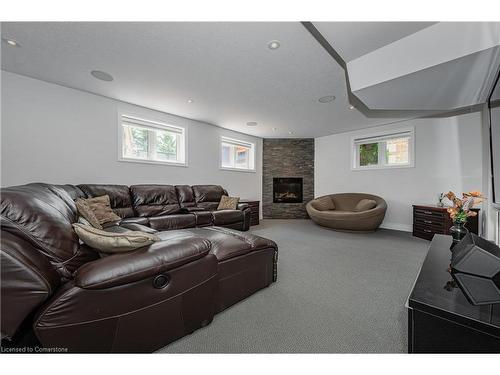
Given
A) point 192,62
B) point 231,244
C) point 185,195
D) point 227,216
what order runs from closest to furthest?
point 231,244, point 192,62, point 227,216, point 185,195

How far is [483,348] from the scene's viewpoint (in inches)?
28.0

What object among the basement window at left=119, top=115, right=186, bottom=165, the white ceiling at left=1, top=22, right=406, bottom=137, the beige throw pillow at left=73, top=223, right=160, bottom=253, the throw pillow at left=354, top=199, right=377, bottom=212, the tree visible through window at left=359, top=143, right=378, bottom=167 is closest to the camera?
the beige throw pillow at left=73, top=223, right=160, bottom=253

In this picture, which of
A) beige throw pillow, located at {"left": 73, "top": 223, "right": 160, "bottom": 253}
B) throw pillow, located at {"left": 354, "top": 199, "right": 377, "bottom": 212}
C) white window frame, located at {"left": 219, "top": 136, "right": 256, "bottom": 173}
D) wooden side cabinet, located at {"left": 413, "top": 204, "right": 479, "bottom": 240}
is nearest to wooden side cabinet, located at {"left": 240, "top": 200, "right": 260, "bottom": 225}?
white window frame, located at {"left": 219, "top": 136, "right": 256, "bottom": 173}

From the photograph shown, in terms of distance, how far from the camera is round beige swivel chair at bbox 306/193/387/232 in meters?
4.02

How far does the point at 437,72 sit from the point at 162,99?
3885 mm

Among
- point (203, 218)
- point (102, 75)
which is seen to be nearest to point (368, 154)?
point (203, 218)

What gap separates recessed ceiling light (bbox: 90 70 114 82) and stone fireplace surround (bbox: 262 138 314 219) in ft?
14.2

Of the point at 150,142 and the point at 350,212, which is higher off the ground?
the point at 150,142

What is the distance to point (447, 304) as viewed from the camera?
0.80m

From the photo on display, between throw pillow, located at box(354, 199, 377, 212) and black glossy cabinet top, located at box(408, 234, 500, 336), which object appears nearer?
black glossy cabinet top, located at box(408, 234, 500, 336)

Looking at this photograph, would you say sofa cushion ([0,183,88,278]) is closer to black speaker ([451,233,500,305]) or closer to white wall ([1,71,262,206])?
black speaker ([451,233,500,305])

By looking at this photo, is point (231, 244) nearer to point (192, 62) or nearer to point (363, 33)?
point (192, 62)

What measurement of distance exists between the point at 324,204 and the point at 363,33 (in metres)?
3.94
